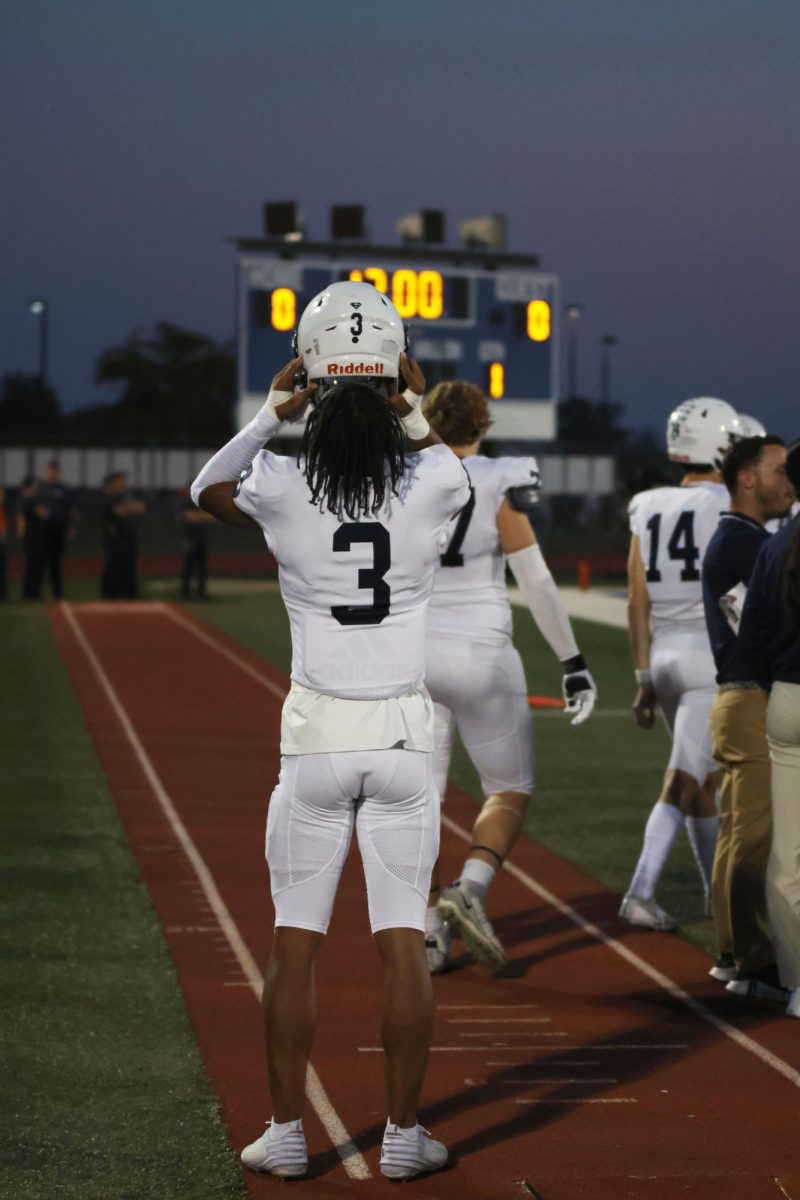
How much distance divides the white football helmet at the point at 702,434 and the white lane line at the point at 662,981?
6.27 feet

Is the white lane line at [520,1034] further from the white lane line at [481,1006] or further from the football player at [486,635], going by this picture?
the football player at [486,635]

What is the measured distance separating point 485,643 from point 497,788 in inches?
22.1

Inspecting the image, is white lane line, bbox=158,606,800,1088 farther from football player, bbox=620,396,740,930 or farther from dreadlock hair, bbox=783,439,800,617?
dreadlock hair, bbox=783,439,800,617

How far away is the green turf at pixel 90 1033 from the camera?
473 centimetres

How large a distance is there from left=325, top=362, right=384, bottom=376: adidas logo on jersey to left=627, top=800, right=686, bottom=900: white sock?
320 centimetres

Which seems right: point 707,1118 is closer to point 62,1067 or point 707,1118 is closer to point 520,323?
point 62,1067

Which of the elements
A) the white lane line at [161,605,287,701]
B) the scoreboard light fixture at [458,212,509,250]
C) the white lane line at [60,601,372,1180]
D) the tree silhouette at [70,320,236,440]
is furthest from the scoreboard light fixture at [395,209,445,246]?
the tree silhouette at [70,320,236,440]

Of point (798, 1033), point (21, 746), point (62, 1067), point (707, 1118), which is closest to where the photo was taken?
point (707, 1118)

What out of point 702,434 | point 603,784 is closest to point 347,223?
point 603,784

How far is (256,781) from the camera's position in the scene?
11.5 meters

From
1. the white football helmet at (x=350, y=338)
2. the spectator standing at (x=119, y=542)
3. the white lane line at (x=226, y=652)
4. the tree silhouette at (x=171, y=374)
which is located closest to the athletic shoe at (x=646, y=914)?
the white football helmet at (x=350, y=338)

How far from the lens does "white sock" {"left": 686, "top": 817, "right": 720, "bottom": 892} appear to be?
773 cm

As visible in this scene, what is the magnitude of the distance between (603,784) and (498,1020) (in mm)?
5342

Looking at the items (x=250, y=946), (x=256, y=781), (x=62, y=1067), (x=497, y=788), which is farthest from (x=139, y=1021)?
(x=256, y=781)
